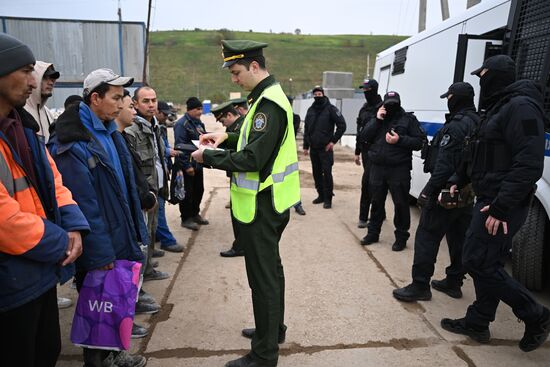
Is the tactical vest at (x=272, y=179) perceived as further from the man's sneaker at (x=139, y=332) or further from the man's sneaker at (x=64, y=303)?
the man's sneaker at (x=64, y=303)

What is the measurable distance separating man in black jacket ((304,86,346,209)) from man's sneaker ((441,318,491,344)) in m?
3.83

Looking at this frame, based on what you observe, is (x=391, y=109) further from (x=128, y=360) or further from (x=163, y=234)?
(x=128, y=360)

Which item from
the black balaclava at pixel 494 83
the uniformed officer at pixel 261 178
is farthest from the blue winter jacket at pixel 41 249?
the black balaclava at pixel 494 83

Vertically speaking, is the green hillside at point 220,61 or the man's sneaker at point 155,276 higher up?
the green hillside at point 220,61

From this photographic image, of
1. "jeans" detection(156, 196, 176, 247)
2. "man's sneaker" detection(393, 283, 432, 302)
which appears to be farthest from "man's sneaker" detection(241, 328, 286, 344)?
"jeans" detection(156, 196, 176, 247)

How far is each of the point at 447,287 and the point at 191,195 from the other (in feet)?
11.6

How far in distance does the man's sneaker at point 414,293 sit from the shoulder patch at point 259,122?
87.5 inches

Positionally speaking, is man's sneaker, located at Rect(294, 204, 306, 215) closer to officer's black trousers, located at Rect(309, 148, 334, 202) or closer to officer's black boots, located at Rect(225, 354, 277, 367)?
officer's black trousers, located at Rect(309, 148, 334, 202)

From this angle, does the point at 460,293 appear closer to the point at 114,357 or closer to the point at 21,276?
the point at 114,357

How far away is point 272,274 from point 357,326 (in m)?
1.08

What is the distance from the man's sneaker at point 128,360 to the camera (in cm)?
267

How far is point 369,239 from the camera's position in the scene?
5211 millimetres

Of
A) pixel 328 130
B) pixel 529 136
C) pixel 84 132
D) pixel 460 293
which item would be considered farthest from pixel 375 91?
pixel 84 132

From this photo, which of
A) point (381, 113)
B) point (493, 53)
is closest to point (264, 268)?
point (381, 113)
